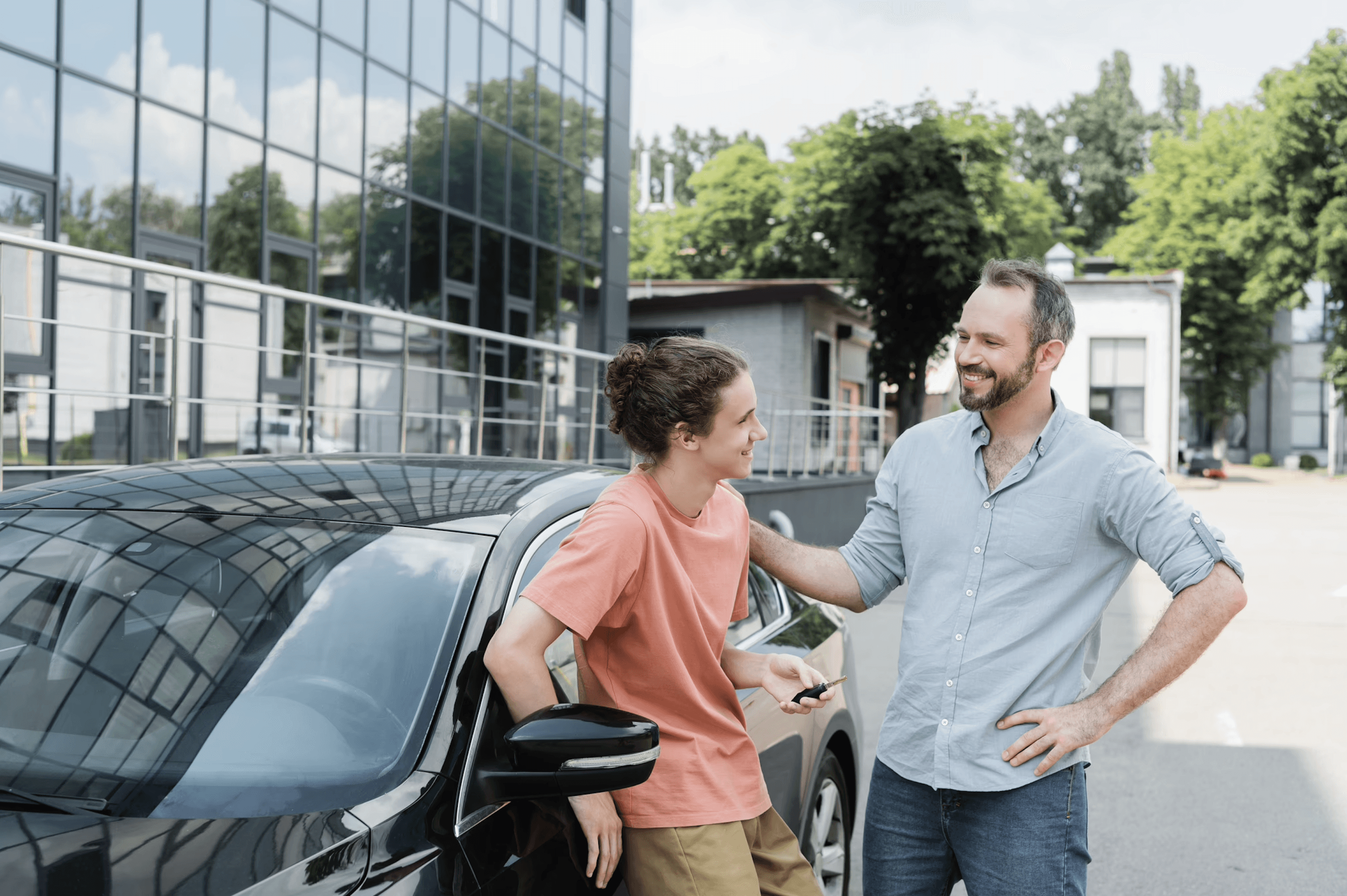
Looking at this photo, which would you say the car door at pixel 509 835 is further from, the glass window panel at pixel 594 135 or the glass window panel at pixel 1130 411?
the glass window panel at pixel 1130 411

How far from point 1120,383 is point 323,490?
38100 millimetres

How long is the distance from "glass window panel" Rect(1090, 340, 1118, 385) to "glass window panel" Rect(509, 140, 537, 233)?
23.8 meters

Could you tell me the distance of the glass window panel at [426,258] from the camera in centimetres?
1650

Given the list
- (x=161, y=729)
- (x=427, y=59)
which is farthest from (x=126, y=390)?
(x=161, y=729)

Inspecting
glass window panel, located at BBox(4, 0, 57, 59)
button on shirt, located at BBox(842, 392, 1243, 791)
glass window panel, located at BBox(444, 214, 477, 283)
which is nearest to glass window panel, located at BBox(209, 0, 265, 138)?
glass window panel, located at BBox(4, 0, 57, 59)

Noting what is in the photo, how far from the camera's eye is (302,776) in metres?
1.91

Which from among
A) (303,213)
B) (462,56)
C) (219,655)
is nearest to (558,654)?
(219,655)

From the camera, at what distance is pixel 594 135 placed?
2184cm

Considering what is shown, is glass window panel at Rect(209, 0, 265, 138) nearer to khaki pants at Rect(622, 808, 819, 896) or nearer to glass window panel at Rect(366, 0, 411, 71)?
glass window panel at Rect(366, 0, 411, 71)

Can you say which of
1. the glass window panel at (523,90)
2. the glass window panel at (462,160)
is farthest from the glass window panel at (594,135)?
the glass window panel at (462,160)

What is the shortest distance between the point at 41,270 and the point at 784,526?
7875 millimetres

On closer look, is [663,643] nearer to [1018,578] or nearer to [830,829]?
[1018,578]

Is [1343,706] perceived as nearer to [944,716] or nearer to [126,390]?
[944,716]

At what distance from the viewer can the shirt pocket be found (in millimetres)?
2301
